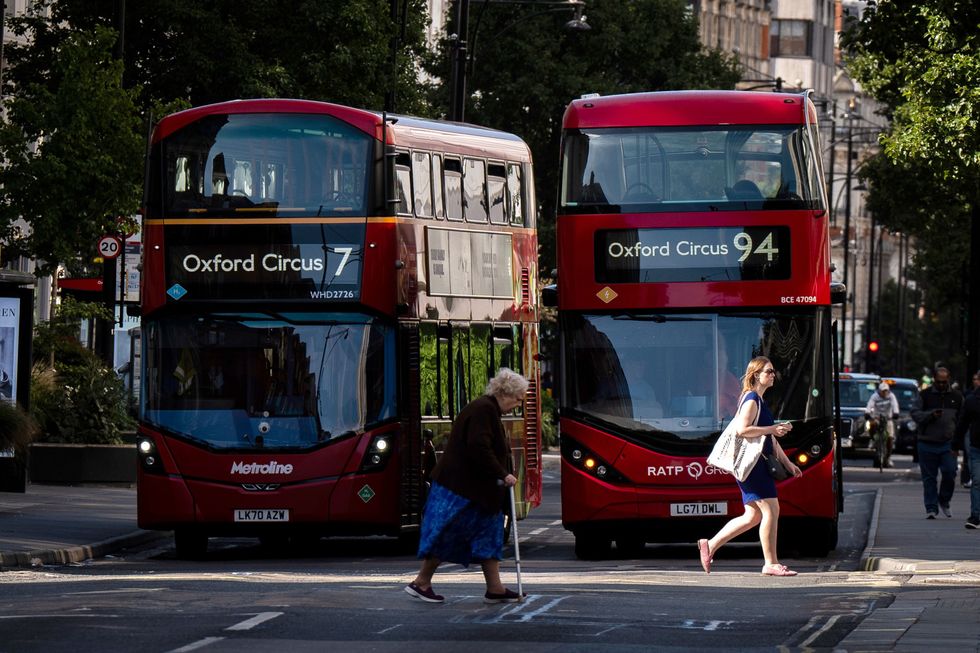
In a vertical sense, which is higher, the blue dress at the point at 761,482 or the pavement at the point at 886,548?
the blue dress at the point at 761,482

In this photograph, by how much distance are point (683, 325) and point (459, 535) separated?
623 cm

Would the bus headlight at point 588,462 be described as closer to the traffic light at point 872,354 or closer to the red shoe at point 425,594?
the red shoe at point 425,594

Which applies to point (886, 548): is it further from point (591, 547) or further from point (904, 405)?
point (904, 405)

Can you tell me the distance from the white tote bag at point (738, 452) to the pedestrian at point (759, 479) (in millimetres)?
70

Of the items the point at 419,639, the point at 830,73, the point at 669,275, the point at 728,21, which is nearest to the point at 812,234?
the point at 669,275

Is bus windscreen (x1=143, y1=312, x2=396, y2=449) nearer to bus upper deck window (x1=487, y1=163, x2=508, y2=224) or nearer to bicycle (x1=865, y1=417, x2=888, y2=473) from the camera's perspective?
bus upper deck window (x1=487, y1=163, x2=508, y2=224)

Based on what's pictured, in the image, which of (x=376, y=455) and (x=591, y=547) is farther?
(x=591, y=547)

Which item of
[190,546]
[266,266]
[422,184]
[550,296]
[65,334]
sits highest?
[422,184]

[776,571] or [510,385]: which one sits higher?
[510,385]

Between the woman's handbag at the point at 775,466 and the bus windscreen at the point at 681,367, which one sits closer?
the woman's handbag at the point at 775,466

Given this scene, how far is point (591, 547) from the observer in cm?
2278

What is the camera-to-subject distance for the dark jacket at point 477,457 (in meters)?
16.2

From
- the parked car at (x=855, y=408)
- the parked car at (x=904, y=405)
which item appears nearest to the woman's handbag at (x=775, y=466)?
the parked car at (x=855, y=408)

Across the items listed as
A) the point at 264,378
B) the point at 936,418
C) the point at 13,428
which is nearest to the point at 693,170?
the point at 264,378
